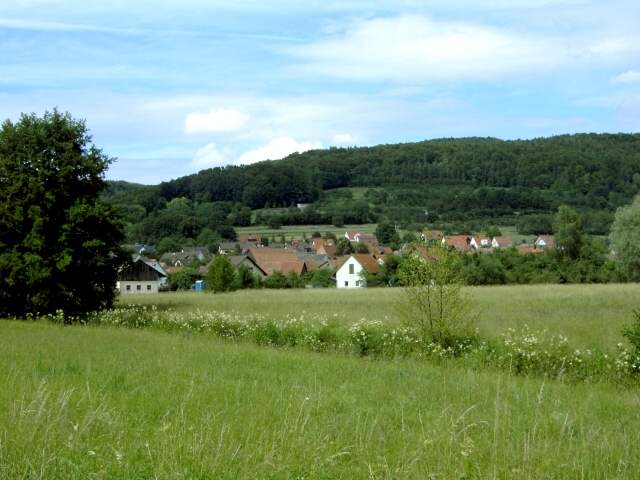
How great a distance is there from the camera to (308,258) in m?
109

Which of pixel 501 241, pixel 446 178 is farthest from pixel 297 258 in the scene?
pixel 446 178

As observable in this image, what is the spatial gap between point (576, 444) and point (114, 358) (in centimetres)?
945

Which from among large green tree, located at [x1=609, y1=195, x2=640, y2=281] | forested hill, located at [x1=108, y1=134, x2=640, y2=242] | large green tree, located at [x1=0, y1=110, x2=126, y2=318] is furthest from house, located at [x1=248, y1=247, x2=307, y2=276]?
large green tree, located at [x1=0, y1=110, x2=126, y2=318]

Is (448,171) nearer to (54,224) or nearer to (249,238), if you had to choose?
(249,238)

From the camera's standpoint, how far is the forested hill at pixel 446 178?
12288 cm

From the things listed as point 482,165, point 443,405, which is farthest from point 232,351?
point 482,165

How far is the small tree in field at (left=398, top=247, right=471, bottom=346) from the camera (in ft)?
53.9

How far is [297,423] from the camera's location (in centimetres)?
689

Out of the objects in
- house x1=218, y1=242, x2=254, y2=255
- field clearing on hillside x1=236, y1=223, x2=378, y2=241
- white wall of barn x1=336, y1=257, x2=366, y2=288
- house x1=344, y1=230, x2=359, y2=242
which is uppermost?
field clearing on hillside x1=236, y1=223, x2=378, y2=241

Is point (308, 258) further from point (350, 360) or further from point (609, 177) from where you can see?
point (350, 360)

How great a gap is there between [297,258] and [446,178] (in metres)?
59.5

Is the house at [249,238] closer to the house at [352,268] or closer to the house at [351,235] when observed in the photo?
the house at [351,235]

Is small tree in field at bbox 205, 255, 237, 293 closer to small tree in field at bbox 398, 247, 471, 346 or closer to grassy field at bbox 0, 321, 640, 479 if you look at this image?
small tree in field at bbox 398, 247, 471, 346

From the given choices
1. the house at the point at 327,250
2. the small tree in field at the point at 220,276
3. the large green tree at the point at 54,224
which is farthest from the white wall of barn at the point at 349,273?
the large green tree at the point at 54,224
